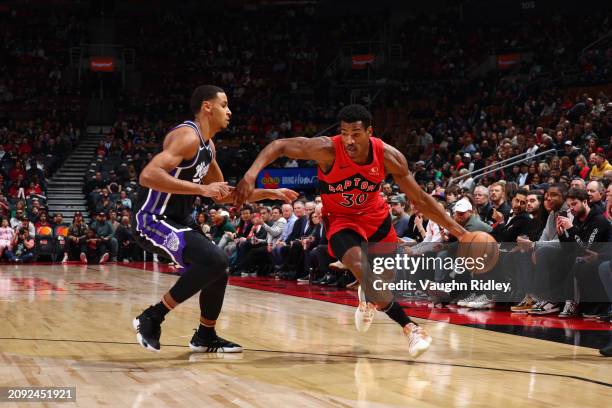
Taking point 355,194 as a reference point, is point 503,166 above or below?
above

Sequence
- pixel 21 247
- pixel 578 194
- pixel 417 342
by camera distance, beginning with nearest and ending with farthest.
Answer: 1. pixel 417 342
2. pixel 578 194
3. pixel 21 247

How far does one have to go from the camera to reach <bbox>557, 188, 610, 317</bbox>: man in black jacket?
7039mm

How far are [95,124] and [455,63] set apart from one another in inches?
504

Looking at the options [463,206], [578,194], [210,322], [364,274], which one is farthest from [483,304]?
[210,322]

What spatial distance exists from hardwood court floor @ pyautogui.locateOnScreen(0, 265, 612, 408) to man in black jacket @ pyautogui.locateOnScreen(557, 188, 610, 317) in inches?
59.4

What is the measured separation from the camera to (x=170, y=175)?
190 inches

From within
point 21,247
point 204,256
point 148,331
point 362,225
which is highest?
point 362,225

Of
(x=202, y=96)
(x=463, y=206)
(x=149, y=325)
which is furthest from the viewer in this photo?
(x=463, y=206)

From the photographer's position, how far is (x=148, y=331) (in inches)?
193

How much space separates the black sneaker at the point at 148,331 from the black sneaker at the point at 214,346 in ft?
1.06

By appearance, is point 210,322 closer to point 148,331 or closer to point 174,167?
point 148,331

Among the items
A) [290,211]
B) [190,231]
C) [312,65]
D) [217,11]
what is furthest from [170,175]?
[217,11]

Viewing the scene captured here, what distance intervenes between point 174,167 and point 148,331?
106 centimetres

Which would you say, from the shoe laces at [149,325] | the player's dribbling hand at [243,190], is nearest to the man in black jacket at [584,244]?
the player's dribbling hand at [243,190]
